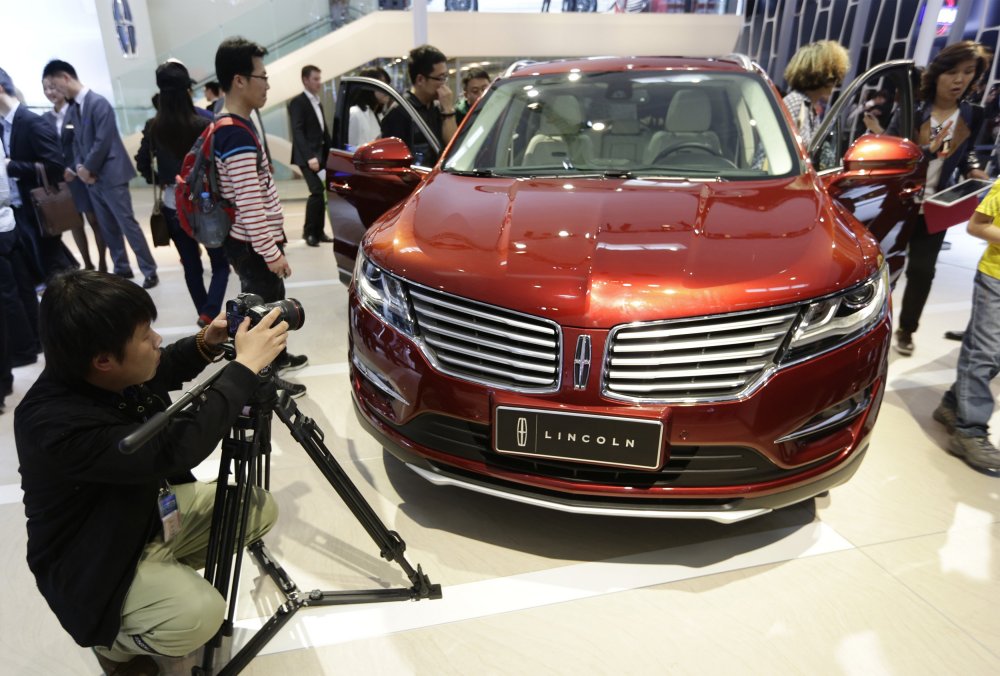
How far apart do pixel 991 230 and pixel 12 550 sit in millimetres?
3416

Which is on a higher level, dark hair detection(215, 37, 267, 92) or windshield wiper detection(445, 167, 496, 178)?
dark hair detection(215, 37, 267, 92)

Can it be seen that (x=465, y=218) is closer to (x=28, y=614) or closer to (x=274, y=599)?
(x=274, y=599)

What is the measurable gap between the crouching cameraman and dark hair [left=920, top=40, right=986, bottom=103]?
3651 millimetres

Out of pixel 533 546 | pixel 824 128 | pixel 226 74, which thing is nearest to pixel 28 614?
pixel 533 546

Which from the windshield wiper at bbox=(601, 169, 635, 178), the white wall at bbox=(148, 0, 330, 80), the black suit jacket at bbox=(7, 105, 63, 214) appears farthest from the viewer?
the white wall at bbox=(148, 0, 330, 80)

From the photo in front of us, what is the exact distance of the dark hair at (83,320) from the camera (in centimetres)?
117

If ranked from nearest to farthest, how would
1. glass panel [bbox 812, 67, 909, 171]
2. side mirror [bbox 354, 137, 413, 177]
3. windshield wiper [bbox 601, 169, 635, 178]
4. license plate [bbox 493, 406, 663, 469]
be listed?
license plate [bbox 493, 406, 663, 469]
windshield wiper [bbox 601, 169, 635, 178]
side mirror [bbox 354, 137, 413, 177]
glass panel [bbox 812, 67, 909, 171]

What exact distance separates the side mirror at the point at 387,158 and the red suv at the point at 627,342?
0.60 metres

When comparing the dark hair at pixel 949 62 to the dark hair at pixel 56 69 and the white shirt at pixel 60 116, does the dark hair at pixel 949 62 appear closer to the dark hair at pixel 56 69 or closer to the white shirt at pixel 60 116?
the dark hair at pixel 56 69

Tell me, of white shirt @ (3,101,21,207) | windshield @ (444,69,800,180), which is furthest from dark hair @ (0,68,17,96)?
windshield @ (444,69,800,180)

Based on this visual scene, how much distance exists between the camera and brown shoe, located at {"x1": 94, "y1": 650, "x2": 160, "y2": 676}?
1479mm

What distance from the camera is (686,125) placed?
2672mm

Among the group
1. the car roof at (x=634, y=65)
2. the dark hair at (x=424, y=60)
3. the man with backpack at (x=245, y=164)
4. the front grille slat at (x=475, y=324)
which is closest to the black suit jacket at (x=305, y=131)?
the dark hair at (x=424, y=60)

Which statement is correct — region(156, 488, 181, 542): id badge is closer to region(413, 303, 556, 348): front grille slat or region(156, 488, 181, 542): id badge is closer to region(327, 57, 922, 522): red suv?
region(327, 57, 922, 522): red suv
